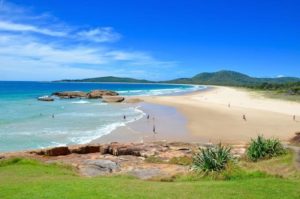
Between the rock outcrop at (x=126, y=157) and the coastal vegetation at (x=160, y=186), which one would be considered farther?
the rock outcrop at (x=126, y=157)

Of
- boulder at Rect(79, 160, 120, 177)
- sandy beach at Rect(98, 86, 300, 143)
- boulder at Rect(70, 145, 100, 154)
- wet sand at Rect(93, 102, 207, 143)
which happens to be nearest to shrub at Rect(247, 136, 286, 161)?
boulder at Rect(79, 160, 120, 177)

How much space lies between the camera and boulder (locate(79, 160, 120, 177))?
17.1 meters

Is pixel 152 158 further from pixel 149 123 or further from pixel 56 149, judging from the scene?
pixel 149 123

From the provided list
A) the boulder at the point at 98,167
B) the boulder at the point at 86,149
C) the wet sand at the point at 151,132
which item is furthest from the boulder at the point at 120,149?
the wet sand at the point at 151,132

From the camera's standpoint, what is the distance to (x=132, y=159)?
65.9 ft

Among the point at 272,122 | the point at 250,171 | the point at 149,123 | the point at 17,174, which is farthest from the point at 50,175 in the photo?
the point at 272,122

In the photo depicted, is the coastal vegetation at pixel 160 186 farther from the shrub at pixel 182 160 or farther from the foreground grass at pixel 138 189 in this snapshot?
the shrub at pixel 182 160

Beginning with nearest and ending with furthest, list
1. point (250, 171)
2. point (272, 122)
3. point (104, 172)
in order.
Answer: point (250, 171) < point (104, 172) < point (272, 122)

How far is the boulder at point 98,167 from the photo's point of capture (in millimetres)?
17142

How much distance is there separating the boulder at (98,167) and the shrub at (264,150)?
663cm

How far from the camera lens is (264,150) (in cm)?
1855

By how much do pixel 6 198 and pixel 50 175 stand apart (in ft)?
13.8

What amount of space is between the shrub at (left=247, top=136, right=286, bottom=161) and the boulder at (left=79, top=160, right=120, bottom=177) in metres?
6.63

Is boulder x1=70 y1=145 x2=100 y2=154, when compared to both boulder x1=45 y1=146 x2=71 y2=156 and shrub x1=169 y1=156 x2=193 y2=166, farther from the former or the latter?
shrub x1=169 y1=156 x2=193 y2=166
